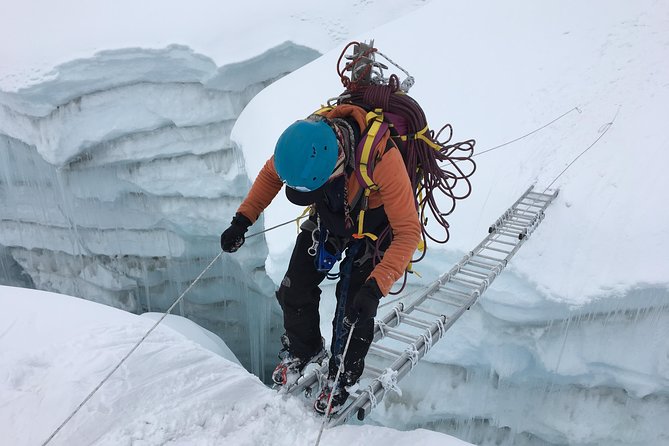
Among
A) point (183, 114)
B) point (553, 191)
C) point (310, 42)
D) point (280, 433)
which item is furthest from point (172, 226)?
point (280, 433)

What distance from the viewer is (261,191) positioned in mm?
2236

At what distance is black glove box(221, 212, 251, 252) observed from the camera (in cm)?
216

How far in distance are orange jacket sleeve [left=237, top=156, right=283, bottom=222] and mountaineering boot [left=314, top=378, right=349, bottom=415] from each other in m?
0.87

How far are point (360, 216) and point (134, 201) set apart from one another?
283 inches

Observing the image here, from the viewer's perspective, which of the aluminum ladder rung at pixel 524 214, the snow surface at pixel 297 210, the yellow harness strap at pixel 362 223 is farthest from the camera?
the aluminum ladder rung at pixel 524 214

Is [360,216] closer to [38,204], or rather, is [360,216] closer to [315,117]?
[315,117]

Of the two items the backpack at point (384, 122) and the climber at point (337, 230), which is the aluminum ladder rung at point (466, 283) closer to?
the backpack at point (384, 122)

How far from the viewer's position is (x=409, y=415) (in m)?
4.44

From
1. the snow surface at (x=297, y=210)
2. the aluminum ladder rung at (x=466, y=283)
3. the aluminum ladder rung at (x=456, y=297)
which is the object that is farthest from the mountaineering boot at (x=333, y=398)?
the aluminum ladder rung at (x=466, y=283)

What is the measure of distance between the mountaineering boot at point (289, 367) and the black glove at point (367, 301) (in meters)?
0.54

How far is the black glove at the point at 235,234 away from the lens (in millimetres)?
2164

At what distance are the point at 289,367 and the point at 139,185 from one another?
6337 millimetres

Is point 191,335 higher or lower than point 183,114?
lower

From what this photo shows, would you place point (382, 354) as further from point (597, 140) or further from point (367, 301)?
point (597, 140)
